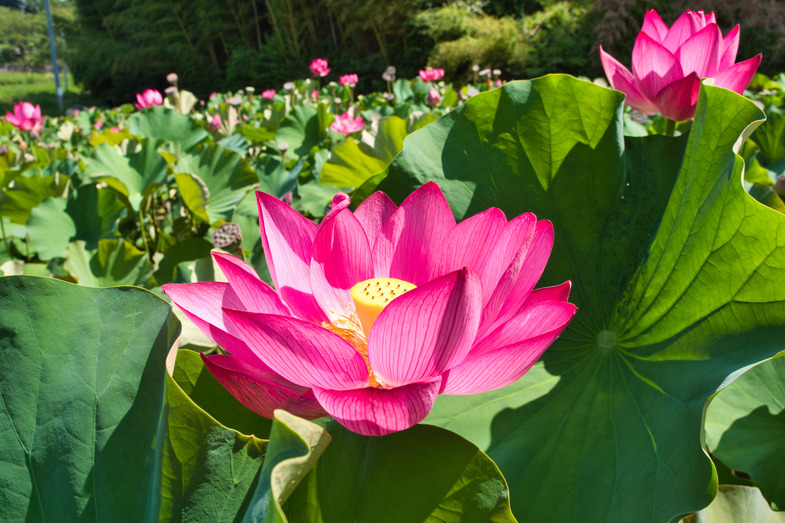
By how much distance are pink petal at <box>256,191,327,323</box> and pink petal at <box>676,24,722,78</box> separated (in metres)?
0.62

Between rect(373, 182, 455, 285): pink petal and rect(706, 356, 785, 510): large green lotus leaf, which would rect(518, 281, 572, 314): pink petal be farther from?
rect(706, 356, 785, 510): large green lotus leaf

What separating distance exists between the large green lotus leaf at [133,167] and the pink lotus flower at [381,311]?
135cm

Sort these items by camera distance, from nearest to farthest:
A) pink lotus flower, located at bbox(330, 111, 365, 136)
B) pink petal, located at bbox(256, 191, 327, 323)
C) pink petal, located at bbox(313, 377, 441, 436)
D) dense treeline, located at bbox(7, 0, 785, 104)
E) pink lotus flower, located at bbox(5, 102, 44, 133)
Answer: pink petal, located at bbox(313, 377, 441, 436)
pink petal, located at bbox(256, 191, 327, 323)
pink lotus flower, located at bbox(330, 111, 365, 136)
pink lotus flower, located at bbox(5, 102, 44, 133)
dense treeline, located at bbox(7, 0, 785, 104)

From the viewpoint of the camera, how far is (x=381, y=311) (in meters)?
0.39

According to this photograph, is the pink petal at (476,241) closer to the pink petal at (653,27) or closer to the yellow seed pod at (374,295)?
the yellow seed pod at (374,295)

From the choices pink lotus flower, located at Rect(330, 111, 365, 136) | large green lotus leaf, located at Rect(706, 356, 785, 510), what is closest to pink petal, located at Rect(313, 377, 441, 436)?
large green lotus leaf, located at Rect(706, 356, 785, 510)

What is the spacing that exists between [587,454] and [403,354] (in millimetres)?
261

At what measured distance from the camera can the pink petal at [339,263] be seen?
0.45 m

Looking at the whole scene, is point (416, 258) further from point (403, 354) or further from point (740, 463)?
point (740, 463)

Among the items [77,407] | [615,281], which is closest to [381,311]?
[77,407]

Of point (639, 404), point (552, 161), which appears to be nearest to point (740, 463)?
point (639, 404)

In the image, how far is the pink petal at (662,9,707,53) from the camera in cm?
84

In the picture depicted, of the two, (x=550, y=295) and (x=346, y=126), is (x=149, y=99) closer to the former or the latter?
(x=346, y=126)

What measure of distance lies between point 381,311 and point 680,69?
25.2 inches
